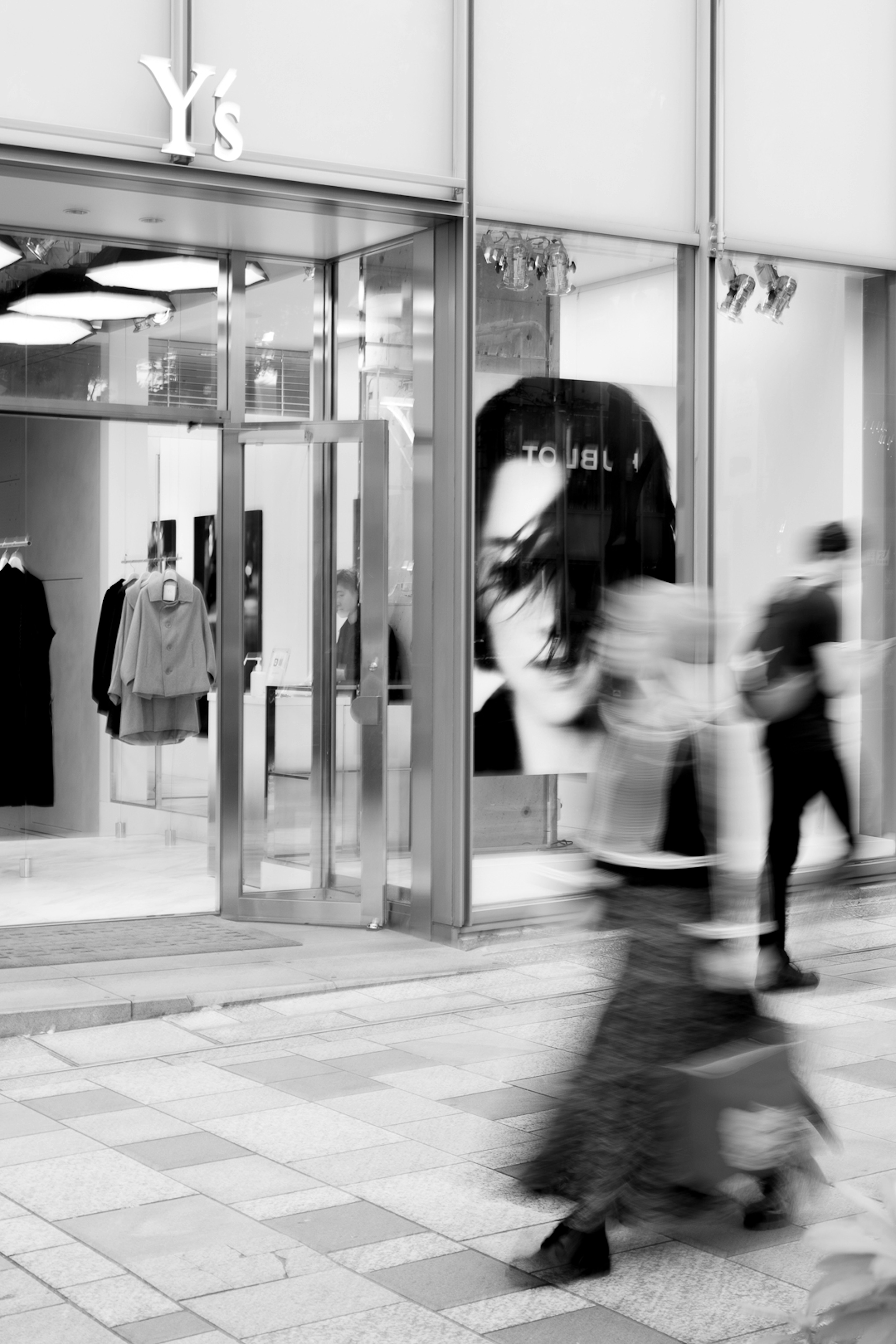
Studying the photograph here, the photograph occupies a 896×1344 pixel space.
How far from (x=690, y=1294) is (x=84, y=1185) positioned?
1.78m

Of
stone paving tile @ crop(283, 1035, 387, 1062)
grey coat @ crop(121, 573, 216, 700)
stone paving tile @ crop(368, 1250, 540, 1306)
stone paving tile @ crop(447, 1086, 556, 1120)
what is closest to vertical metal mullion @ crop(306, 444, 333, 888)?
grey coat @ crop(121, 573, 216, 700)

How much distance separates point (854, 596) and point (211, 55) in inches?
193

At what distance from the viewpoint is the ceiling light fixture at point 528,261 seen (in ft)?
28.0

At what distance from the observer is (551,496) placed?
8766mm

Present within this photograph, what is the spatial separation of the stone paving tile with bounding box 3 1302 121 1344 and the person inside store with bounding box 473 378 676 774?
493 centimetres

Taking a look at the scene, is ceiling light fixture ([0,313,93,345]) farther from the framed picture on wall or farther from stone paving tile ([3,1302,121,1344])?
stone paving tile ([3,1302,121,1344])

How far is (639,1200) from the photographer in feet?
13.2

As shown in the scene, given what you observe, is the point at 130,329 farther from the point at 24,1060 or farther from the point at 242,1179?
the point at 242,1179

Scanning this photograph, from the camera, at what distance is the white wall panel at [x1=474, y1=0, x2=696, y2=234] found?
27.4 feet

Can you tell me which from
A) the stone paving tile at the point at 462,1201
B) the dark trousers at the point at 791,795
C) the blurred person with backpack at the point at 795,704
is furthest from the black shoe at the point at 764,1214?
the dark trousers at the point at 791,795

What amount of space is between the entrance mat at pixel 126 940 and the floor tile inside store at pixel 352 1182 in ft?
3.26

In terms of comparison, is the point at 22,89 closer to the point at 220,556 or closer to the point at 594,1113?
the point at 220,556

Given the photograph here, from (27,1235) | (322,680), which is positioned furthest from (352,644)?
(27,1235)

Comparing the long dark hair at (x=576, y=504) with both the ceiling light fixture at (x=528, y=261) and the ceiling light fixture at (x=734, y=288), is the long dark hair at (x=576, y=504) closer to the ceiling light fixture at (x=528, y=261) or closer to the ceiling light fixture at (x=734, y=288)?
the ceiling light fixture at (x=528, y=261)
